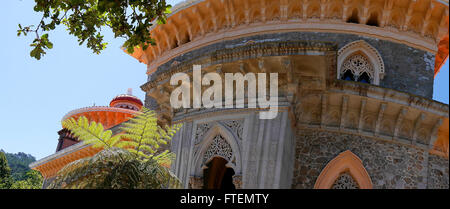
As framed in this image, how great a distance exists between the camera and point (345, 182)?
35.8 feet

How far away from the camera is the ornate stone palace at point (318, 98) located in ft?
30.4

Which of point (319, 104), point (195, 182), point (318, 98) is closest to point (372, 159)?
point (319, 104)

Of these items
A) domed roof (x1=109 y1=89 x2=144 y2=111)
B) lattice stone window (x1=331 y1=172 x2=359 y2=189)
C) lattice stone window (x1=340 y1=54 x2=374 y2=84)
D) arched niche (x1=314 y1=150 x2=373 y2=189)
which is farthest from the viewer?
domed roof (x1=109 y1=89 x2=144 y2=111)

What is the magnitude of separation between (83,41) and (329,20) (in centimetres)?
817

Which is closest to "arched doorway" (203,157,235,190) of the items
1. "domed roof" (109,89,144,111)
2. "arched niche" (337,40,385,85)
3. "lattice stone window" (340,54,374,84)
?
"arched niche" (337,40,385,85)

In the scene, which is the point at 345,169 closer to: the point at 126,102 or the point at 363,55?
the point at 363,55

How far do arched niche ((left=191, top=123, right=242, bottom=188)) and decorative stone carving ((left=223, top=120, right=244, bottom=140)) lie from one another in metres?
0.08

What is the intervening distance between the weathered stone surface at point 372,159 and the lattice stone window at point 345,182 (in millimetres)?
450

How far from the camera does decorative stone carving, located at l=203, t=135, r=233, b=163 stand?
956 cm

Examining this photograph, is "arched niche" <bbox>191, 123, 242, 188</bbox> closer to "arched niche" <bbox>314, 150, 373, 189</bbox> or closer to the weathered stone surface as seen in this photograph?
the weathered stone surface

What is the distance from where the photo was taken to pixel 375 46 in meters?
13.2

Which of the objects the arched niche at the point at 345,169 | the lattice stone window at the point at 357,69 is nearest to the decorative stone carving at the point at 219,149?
the arched niche at the point at 345,169

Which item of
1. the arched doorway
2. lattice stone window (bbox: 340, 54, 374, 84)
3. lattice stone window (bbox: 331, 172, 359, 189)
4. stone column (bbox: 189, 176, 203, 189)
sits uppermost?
lattice stone window (bbox: 340, 54, 374, 84)
